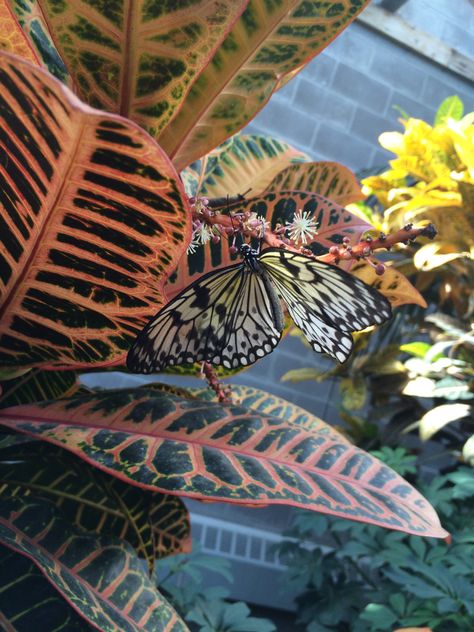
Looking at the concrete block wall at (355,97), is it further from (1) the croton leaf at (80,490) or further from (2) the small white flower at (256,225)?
(2) the small white flower at (256,225)

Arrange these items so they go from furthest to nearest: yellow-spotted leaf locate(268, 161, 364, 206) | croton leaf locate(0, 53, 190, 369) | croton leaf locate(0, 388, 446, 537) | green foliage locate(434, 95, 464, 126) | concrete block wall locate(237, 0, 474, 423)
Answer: concrete block wall locate(237, 0, 474, 423), green foliage locate(434, 95, 464, 126), yellow-spotted leaf locate(268, 161, 364, 206), croton leaf locate(0, 388, 446, 537), croton leaf locate(0, 53, 190, 369)

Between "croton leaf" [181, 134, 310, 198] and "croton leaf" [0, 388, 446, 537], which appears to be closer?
"croton leaf" [0, 388, 446, 537]

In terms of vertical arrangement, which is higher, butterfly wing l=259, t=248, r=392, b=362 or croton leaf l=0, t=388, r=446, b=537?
butterfly wing l=259, t=248, r=392, b=362

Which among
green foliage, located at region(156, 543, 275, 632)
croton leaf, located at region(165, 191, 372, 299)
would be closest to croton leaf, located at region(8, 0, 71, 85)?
croton leaf, located at region(165, 191, 372, 299)

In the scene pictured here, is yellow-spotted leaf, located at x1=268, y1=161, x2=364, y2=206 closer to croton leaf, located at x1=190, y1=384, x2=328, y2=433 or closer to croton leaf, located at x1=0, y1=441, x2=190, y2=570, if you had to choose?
croton leaf, located at x1=190, y1=384, x2=328, y2=433

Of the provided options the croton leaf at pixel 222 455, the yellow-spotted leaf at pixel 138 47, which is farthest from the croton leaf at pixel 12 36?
the croton leaf at pixel 222 455

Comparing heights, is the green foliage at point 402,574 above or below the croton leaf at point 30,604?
below

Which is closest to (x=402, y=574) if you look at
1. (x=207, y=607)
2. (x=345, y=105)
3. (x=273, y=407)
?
(x=207, y=607)

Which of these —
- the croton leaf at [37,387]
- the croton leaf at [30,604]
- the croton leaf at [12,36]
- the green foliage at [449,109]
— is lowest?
the croton leaf at [30,604]
